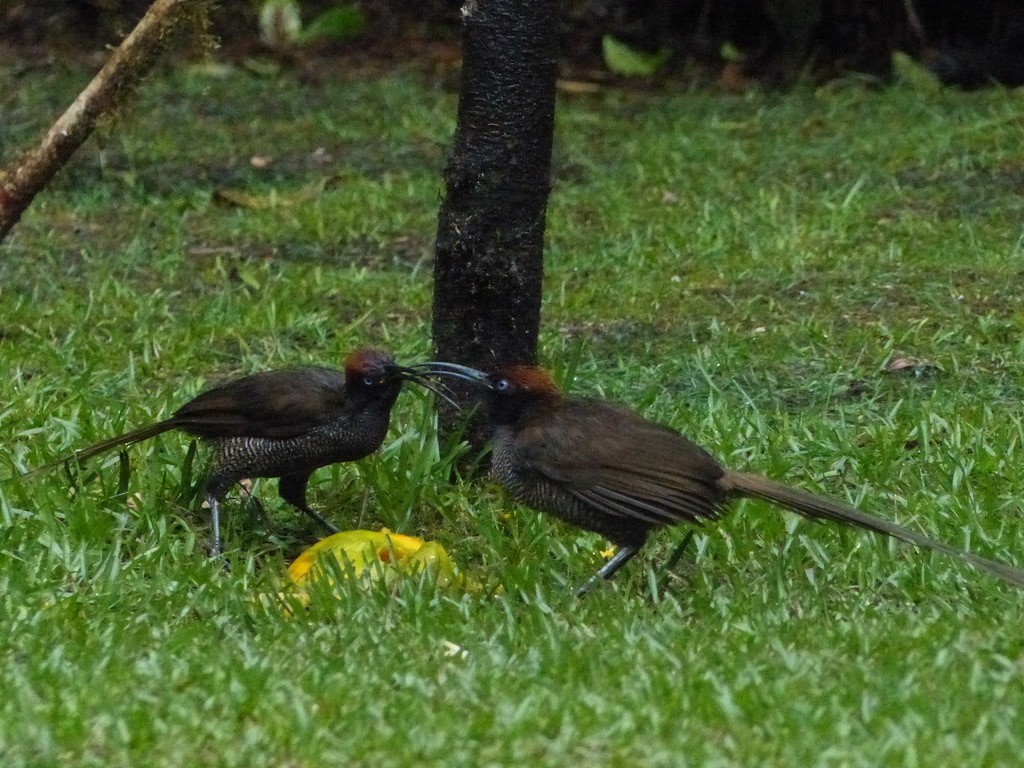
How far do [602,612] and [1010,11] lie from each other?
10.3m

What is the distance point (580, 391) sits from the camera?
24.4 ft

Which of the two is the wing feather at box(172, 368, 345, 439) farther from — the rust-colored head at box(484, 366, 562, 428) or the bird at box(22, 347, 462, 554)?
the rust-colored head at box(484, 366, 562, 428)

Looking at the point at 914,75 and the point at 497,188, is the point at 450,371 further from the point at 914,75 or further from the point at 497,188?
the point at 914,75

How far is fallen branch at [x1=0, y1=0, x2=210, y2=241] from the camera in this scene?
22.5ft

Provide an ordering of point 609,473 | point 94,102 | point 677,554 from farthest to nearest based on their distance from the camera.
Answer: point 94,102 → point 677,554 → point 609,473

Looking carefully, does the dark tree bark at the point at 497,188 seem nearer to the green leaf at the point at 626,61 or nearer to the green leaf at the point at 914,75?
the green leaf at the point at 914,75

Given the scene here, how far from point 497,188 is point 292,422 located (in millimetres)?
1124

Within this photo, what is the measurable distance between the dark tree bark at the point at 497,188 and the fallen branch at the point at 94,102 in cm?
129

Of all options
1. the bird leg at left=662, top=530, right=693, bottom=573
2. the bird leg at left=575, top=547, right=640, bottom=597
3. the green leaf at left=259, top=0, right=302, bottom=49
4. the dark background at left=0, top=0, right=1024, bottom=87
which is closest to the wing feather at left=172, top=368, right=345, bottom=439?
the bird leg at left=575, top=547, right=640, bottom=597

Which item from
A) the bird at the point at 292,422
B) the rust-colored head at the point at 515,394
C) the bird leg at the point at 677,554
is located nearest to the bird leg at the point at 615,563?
the bird leg at the point at 677,554

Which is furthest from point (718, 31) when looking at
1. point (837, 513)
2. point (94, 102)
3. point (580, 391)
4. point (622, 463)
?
point (837, 513)

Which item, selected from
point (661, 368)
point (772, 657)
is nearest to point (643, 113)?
point (661, 368)

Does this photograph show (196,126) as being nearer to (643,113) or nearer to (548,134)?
(643,113)

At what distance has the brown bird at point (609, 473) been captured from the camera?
17.4ft
